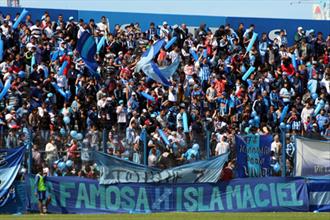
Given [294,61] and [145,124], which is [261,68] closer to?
[294,61]

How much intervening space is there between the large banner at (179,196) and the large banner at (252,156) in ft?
0.98

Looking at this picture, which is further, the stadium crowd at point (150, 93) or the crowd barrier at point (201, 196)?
the stadium crowd at point (150, 93)

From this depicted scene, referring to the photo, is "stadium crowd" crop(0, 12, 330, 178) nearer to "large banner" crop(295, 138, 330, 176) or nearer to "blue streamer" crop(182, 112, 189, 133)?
"blue streamer" crop(182, 112, 189, 133)

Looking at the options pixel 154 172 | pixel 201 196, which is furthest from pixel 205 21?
pixel 201 196

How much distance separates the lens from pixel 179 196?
32.8 m

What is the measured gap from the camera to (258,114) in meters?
38.8

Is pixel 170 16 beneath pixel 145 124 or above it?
above

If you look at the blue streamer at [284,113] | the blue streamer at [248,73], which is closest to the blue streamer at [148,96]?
the blue streamer at [248,73]

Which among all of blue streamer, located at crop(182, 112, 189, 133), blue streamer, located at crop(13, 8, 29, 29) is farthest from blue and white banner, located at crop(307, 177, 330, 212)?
blue streamer, located at crop(13, 8, 29, 29)

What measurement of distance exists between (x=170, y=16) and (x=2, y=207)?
1742 cm

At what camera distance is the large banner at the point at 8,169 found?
3209 centimetres

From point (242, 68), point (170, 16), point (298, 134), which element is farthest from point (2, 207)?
point (170, 16)

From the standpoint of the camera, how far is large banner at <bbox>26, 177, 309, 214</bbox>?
107 ft

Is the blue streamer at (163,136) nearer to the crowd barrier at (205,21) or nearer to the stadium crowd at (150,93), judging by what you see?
the stadium crowd at (150,93)
